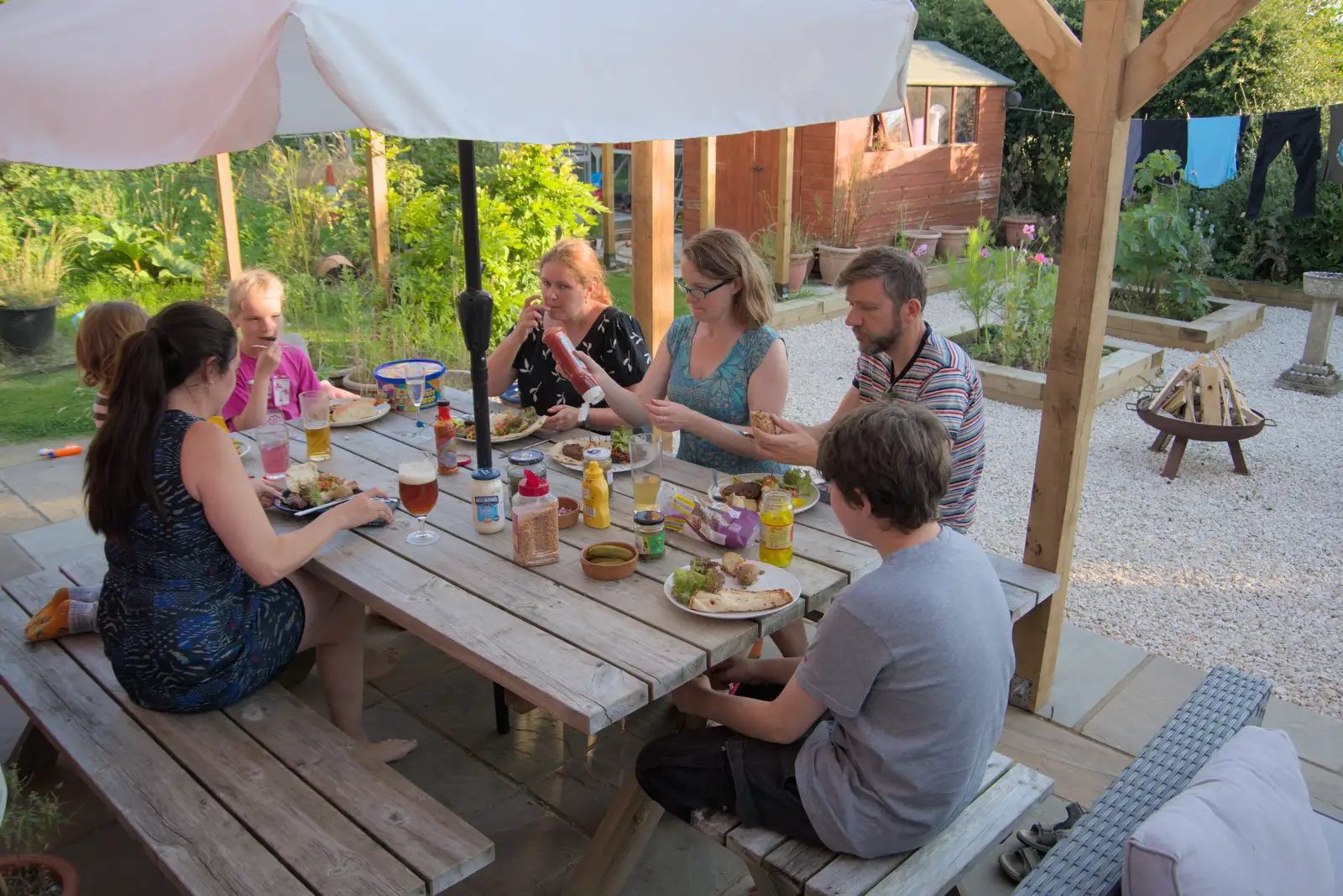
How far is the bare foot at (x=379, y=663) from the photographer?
11.1ft

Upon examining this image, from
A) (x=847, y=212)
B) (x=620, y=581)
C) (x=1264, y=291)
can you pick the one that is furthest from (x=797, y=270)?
(x=620, y=581)

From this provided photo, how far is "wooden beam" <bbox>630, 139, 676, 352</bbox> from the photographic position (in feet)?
13.5

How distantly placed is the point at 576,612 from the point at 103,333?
1980mm

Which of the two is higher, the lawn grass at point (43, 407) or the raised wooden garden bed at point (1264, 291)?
the raised wooden garden bed at point (1264, 291)

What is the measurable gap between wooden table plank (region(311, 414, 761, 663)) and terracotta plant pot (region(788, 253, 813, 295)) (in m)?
7.32

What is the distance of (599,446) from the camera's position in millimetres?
3105

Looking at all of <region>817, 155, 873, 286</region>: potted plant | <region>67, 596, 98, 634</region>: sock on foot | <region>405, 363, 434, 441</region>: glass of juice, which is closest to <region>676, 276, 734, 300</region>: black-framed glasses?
<region>405, 363, 434, 441</region>: glass of juice

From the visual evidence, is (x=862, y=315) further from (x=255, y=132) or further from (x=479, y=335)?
(x=255, y=132)

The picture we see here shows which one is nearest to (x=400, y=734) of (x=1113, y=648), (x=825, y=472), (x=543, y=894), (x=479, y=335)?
(x=543, y=894)

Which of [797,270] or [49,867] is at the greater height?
[797,270]

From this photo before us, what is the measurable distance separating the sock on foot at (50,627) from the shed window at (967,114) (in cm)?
1194

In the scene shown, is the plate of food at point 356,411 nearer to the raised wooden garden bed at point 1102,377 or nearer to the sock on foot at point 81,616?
the sock on foot at point 81,616

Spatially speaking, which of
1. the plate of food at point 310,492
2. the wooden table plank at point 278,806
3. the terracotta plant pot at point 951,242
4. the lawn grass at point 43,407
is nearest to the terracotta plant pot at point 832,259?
the terracotta plant pot at point 951,242

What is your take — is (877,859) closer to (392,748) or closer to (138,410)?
(392,748)
